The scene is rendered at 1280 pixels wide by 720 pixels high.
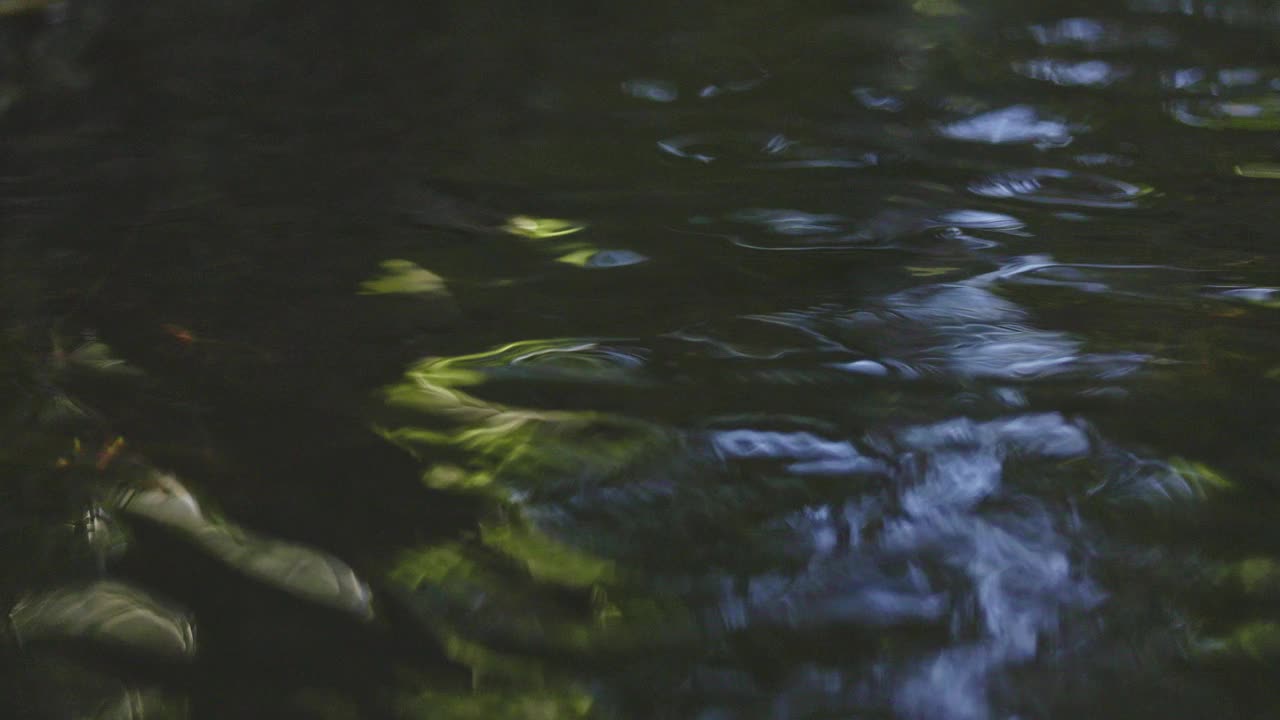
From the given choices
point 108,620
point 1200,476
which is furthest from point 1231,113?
point 108,620

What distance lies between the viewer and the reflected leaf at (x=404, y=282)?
1.46 metres

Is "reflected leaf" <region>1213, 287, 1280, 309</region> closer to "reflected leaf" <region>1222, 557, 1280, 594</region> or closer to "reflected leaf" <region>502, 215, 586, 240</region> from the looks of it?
"reflected leaf" <region>1222, 557, 1280, 594</region>

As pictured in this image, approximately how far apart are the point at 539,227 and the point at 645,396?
50cm

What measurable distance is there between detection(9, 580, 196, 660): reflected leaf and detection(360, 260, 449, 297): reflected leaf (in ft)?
1.87

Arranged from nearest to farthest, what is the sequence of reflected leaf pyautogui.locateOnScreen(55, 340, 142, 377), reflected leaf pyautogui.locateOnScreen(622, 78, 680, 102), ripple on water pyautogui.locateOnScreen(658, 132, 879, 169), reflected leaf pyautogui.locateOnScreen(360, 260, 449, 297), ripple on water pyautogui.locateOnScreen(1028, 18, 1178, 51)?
reflected leaf pyautogui.locateOnScreen(55, 340, 142, 377) < reflected leaf pyautogui.locateOnScreen(360, 260, 449, 297) < ripple on water pyautogui.locateOnScreen(658, 132, 879, 169) < reflected leaf pyautogui.locateOnScreen(622, 78, 680, 102) < ripple on water pyautogui.locateOnScreen(1028, 18, 1178, 51)

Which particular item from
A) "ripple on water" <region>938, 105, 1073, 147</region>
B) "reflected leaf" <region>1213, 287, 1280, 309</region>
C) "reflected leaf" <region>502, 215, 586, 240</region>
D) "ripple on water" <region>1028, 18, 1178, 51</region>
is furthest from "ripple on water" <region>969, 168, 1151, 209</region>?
"ripple on water" <region>1028, 18, 1178, 51</region>

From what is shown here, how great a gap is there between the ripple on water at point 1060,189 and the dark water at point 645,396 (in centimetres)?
1

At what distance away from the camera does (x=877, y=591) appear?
3.17ft

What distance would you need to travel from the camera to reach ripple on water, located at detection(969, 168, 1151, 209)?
5.63 ft

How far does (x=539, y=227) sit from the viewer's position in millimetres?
1653

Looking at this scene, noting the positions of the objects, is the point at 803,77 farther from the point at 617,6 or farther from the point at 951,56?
the point at 617,6

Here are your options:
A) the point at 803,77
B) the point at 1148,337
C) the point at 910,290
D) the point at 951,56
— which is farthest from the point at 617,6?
the point at 1148,337

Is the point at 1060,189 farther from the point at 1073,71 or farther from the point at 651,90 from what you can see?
the point at 651,90

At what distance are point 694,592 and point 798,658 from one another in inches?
4.5
